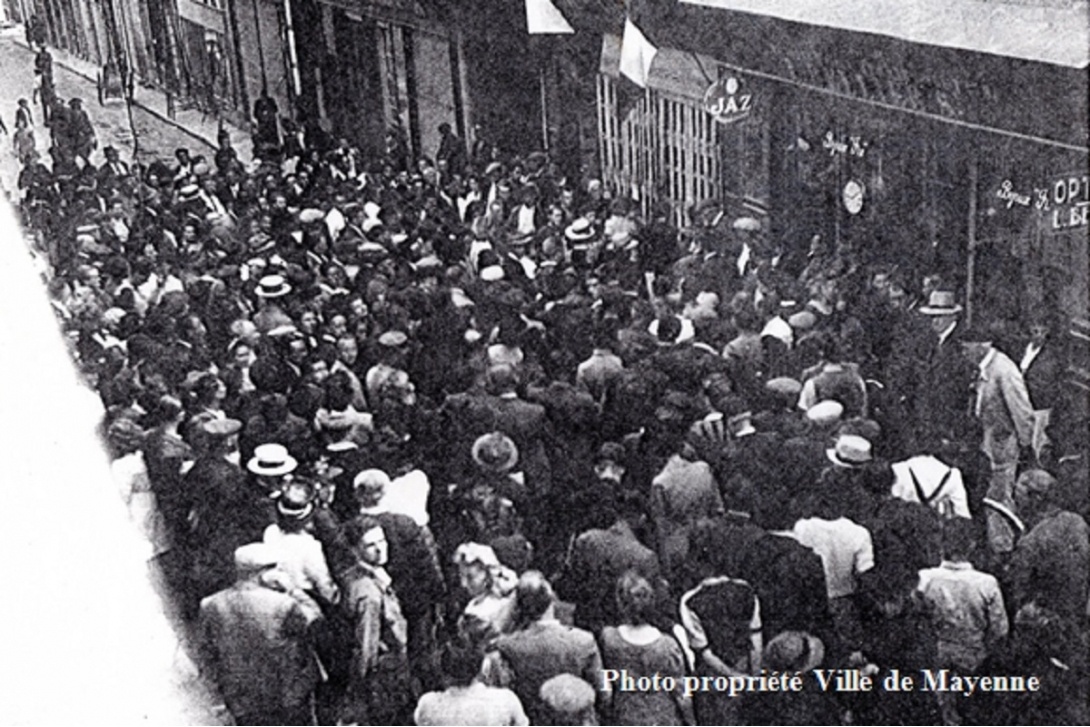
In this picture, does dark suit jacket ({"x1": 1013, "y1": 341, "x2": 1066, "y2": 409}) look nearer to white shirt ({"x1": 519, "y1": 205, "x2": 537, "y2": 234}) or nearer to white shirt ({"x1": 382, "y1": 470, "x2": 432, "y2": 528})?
white shirt ({"x1": 382, "y1": 470, "x2": 432, "y2": 528})

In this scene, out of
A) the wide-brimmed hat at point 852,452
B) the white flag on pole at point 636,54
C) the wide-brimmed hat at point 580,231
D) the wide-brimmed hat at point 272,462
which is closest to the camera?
the wide-brimmed hat at point 852,452

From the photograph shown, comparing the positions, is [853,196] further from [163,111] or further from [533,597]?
[533,597]

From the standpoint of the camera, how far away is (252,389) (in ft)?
22.8

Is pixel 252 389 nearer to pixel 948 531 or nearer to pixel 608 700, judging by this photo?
pixel 608 700

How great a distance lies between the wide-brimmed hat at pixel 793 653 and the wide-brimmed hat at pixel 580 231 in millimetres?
5192

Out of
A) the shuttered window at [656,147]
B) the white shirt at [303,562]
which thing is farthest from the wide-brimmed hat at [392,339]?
the shuttered window at [656,147]

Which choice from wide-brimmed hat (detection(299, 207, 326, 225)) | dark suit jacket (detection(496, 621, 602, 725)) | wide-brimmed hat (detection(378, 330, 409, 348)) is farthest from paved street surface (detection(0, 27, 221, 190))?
dark suit jacket (detection(496, 621, 602, 725))

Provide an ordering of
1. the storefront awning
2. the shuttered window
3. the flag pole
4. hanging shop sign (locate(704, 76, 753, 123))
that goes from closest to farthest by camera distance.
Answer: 1. the storefront awning
2. hanging shop sign (locate(704, 76, 753, 123))
3. the shuttered window
4. the flag pole

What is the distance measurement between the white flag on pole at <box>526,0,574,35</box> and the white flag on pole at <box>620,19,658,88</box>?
1294mm

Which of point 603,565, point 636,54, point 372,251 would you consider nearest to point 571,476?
point 603,565

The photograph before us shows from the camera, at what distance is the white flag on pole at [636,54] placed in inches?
442

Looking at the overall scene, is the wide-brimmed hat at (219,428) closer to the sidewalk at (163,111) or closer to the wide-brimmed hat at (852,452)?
the wide-brimmed hat at (852,452)

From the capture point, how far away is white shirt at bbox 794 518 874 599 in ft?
17.4

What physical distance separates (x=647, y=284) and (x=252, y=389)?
311 cm
